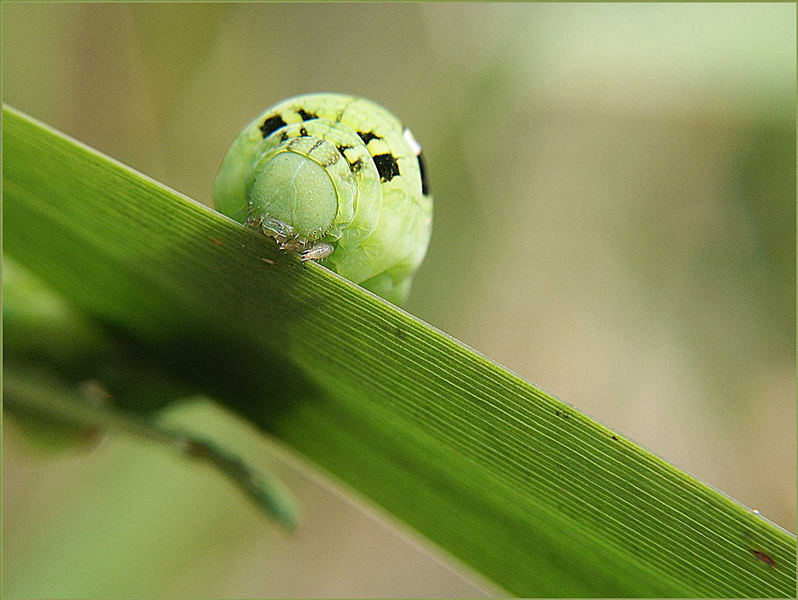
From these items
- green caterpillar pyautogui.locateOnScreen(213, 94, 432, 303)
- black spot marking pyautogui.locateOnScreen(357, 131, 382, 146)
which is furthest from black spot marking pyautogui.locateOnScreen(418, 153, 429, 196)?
black spot marking pyautogui.locateOnScreen(357, 131, 382, 146)

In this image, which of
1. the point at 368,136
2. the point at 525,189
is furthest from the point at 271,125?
the point at 525,189

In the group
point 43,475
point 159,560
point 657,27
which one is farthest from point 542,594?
point 657,27

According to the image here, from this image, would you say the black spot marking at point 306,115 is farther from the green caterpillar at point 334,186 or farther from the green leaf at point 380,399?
the green leaf at point 380,399

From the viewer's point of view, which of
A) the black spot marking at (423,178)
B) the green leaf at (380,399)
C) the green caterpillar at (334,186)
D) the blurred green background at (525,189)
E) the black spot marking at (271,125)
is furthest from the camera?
the blurred green background at (525,189)

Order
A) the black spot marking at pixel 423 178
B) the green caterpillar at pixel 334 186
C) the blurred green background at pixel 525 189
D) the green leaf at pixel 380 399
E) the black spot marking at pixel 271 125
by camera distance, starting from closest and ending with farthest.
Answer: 1. the green leaf at pixel 380 399
2. the green caterpillar at pixel 334 186
3. the black spot marking at pixel 271 125
4. the black spot marking at pixel 423 178
5. the blurred green background at pixel 525 189

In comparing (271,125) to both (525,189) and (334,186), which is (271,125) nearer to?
(334,186)

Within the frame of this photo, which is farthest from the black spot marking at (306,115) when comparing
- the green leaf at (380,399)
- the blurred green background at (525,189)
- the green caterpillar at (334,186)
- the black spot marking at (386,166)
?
the blurred green background at (525,189)

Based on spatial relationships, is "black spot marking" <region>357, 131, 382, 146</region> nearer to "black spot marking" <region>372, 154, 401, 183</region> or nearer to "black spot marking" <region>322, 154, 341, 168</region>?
"black spot marking" <region>372, 154, 401, 183</region>
